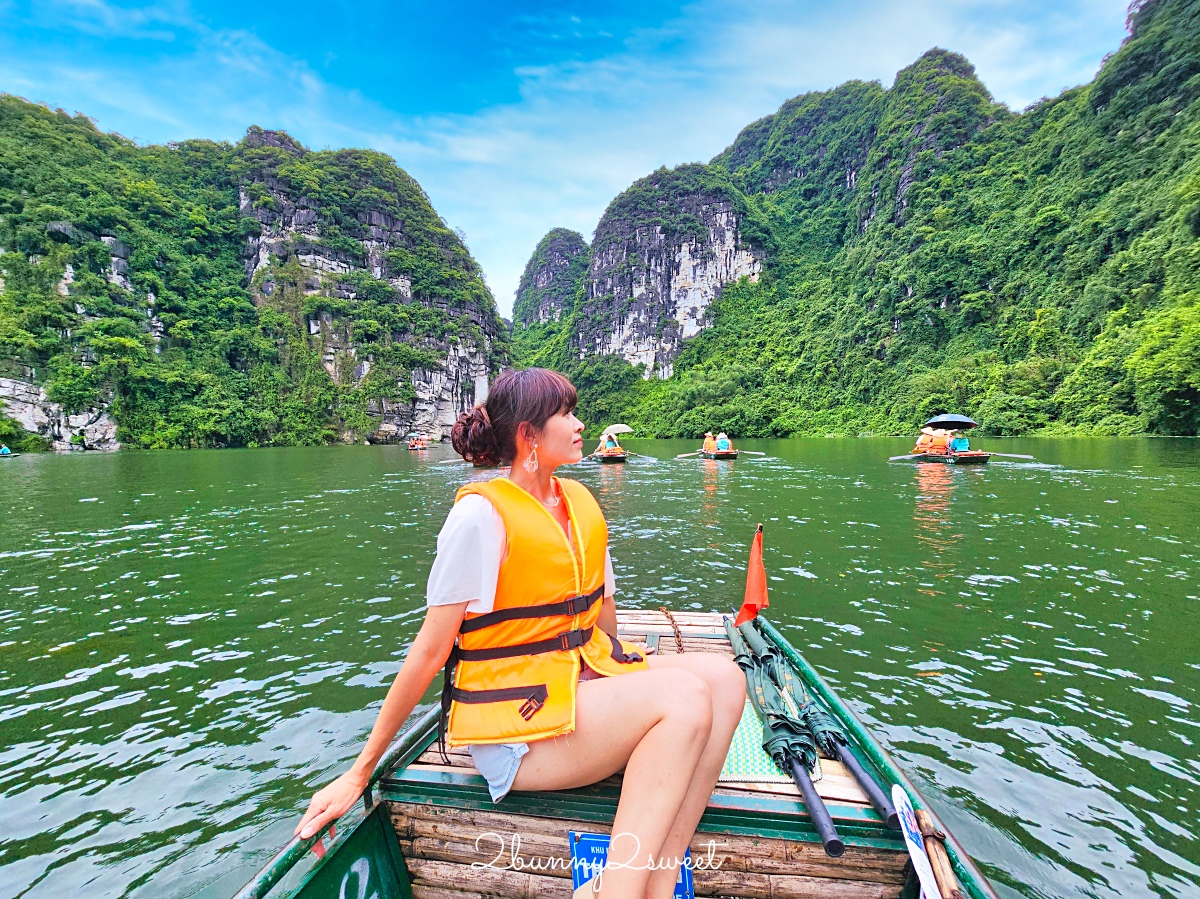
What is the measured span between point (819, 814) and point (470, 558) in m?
1.39

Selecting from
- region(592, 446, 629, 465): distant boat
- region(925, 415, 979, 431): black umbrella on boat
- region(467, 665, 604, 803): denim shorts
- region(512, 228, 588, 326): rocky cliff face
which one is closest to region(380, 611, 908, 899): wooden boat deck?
region(467, 665, 604, 803): denim shorts

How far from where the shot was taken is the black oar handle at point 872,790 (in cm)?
167

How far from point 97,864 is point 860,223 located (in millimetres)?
106423

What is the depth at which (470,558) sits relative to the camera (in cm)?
153

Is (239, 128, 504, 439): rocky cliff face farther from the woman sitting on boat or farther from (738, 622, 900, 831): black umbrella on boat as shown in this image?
the woman sitting on boat

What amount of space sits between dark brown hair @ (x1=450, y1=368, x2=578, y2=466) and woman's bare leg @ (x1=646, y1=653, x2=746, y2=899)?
907 millimetres

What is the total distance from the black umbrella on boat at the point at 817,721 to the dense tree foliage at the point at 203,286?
58.6 metres

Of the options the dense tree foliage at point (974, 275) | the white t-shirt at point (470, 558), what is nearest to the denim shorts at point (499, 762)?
the white t-shirt at point (470, 558)

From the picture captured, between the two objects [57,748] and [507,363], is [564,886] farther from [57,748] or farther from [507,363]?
[507,363]

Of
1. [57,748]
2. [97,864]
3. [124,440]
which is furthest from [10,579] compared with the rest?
[124,440]

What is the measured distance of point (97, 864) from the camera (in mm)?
2727

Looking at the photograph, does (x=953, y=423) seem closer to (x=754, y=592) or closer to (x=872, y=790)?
(x=754, y=592)

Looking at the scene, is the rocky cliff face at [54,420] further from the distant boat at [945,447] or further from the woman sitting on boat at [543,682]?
the distant boat at [945,447]

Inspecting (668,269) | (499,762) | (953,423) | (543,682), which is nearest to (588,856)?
(499,762)
